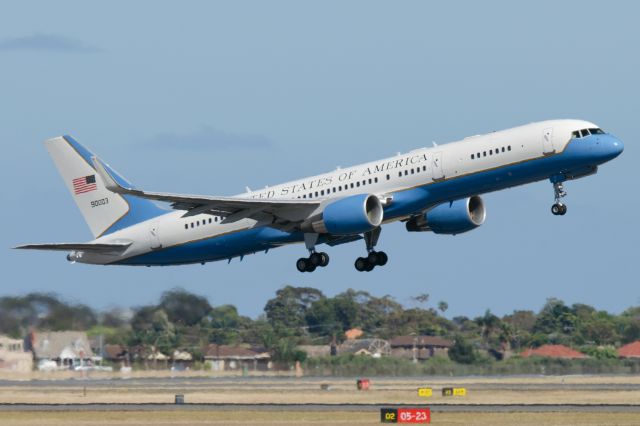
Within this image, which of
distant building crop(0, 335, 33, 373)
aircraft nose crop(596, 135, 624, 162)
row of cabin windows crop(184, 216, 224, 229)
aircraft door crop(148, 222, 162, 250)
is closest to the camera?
aircraft nose crop(596, 135, 624, 162)

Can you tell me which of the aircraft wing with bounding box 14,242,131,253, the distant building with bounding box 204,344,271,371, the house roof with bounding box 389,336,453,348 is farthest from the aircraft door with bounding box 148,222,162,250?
the house roof with bounding box 389,336,453,348

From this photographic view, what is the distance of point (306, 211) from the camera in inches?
2438

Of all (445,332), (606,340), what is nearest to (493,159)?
(606,340)

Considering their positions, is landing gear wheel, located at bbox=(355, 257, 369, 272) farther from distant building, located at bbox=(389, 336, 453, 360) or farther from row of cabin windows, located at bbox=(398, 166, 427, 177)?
distant building, located at bbox=(389, 336, 453, 360)

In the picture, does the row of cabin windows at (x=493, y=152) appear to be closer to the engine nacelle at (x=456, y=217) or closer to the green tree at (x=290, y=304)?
the engine nacelle at (x=456, y=217)

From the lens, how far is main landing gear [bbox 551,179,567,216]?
58.1 m

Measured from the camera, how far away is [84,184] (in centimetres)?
7262

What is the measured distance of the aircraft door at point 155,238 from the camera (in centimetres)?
6750

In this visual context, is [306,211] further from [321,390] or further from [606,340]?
[606,340]

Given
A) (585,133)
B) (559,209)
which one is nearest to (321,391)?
(559,209)

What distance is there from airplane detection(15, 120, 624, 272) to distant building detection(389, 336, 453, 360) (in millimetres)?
72648

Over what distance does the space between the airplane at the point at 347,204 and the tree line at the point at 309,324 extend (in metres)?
16.7

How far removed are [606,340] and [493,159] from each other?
8062 centimetres

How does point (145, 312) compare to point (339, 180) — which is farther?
point (145, 312)
